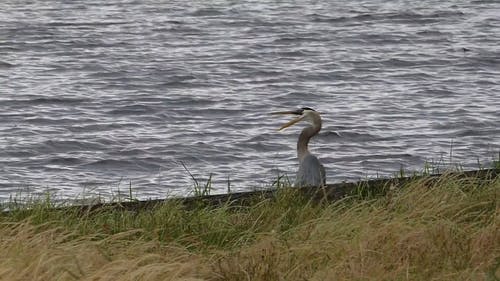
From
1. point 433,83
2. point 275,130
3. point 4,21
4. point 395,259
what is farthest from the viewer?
point 4,21

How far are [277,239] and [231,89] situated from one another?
14179 mm

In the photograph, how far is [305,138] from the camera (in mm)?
12133

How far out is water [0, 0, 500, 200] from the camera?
16.4m

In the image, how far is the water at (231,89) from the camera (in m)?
16.4

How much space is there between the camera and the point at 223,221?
8.52 m

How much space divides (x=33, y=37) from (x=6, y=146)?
965 cm

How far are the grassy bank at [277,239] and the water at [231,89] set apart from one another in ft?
10.5

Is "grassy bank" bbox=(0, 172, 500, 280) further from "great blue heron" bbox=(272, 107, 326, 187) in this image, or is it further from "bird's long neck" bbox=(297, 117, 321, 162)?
"bird's long neck" bbox=(297, 117, 321, 162)

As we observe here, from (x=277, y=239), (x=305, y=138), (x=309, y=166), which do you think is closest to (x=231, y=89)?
(x=305, y=138)

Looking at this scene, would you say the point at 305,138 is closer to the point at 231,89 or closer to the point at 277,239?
the point at 277,239

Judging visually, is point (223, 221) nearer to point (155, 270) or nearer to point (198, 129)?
point (155, 270)

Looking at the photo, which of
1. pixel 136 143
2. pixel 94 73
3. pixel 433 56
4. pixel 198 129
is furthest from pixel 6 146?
pixel 433 56

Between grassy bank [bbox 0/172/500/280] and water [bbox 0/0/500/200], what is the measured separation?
10.5 ft

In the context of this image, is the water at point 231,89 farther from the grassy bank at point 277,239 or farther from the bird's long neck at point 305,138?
the grassy bank at point 277,239
